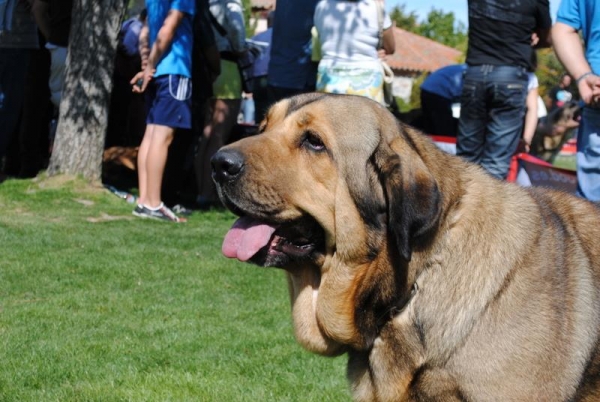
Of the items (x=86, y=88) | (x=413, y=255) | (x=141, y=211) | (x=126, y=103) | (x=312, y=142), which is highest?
(x=312, y=142)

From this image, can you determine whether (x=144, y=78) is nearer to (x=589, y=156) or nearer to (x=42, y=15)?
(x=42, y=15)

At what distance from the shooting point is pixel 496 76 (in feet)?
24.6

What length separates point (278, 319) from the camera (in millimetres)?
5887

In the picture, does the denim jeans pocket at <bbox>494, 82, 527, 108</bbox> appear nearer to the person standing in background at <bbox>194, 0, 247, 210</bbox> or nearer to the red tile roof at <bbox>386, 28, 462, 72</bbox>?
the person standing in background at <bbox>194, 0, 247, 210</bbox>

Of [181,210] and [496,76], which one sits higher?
[496,76]

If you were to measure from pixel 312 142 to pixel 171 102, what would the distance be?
→ 5.32m

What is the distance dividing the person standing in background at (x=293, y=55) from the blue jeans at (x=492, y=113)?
6.30 ft

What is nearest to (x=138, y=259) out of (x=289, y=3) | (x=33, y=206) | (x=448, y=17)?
(x=33, y=206)

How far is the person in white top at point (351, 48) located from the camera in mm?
7988

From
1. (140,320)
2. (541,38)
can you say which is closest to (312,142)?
(140,320)

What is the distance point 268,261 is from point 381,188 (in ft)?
1.80

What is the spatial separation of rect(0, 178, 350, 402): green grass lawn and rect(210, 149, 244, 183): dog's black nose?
157 centimetres

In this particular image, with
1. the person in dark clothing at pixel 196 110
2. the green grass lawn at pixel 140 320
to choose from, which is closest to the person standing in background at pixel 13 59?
the person in dark clothing at pixel 196 110

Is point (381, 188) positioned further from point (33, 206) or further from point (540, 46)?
point (33, 206)
